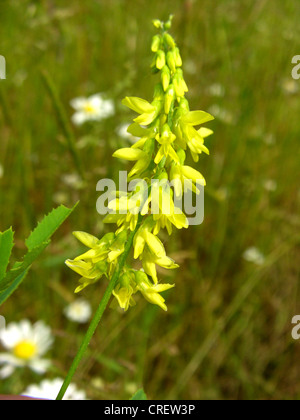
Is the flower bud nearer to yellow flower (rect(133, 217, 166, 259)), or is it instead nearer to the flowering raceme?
the flowering raceme

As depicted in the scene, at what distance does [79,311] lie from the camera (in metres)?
1.57

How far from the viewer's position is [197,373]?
61.7 inches

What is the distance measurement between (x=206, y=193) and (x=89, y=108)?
0.63 metres

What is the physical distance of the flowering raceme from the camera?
1.86ft

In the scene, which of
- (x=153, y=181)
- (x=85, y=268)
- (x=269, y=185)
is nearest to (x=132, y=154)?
(x=153, y=181)

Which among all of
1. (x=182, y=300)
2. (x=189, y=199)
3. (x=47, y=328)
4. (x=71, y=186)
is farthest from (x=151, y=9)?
(x=47, y=328)

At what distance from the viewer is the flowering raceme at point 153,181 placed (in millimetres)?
568

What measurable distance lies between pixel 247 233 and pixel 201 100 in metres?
0.60

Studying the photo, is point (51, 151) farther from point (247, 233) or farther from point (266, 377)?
point (266, 377)


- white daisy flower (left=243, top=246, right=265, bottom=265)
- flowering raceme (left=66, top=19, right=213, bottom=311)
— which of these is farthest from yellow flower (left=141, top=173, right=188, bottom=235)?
white daisy flower (left=243, top=246, right=265, bottom=265)

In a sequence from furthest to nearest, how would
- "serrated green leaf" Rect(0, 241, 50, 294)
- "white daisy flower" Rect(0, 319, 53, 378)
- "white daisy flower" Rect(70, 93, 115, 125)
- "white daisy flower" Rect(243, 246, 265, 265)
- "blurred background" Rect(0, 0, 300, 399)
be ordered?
"white daisy flower" Rect(70, 93, 115, 125), "white daisy flower" Rect(243, 246, 265, 265), "blurred background" Rect(0, 0, 300, 399), "white daisy flower" Rect(0, 319, 53, 378), "serrated green leaf" Rect(0, 241, 50, 294)

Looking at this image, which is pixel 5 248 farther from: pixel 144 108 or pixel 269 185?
pixel 269 185

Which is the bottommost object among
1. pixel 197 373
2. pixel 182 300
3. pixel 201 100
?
pixel 197 373

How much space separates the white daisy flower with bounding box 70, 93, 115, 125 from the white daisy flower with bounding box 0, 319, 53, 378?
87cm
